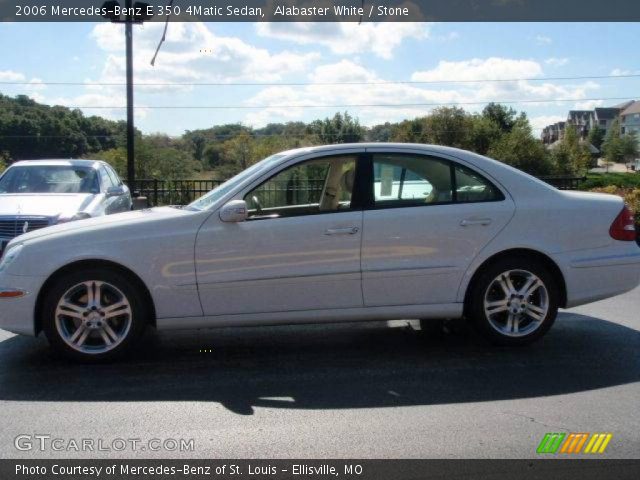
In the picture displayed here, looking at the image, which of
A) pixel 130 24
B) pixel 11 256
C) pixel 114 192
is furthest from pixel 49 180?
pixel 130 24

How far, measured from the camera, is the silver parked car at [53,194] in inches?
358

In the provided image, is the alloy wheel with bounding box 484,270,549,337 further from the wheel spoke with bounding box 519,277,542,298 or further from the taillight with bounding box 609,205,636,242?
the taillight with bounding box 609,205,636,242

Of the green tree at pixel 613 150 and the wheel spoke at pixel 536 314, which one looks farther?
the green tree at pixel 613 150

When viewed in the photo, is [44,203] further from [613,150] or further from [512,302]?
[613,150]

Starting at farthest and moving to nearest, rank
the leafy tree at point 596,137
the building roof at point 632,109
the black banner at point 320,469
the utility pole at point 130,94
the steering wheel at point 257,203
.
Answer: the building roof at point 632,109 < the leafy tree at point 596,137 < the utility pole at point 130,94 < the steering wheel at point 257,203 < the black banner at point 320,469

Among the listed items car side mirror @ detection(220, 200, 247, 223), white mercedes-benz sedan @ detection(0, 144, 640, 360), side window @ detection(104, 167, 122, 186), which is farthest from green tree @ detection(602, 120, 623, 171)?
car side mirror @ detection(220, 200, 247, 223)

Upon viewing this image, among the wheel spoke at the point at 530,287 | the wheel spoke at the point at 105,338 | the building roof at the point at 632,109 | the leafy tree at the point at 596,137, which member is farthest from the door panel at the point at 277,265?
the building roof at the point at 632,109

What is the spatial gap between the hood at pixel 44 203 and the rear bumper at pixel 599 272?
19.9 feet

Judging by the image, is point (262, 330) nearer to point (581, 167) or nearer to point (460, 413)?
point (460, 413)

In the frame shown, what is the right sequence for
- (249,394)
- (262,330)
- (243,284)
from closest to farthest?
(249,394)
(243,284)
(262,330)

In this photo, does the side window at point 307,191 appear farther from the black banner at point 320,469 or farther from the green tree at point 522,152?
the green tree at point 522,152

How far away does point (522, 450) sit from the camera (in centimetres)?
398

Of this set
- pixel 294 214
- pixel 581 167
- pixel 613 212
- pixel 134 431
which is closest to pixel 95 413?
pixel 134 431

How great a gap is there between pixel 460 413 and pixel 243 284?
1.91m
